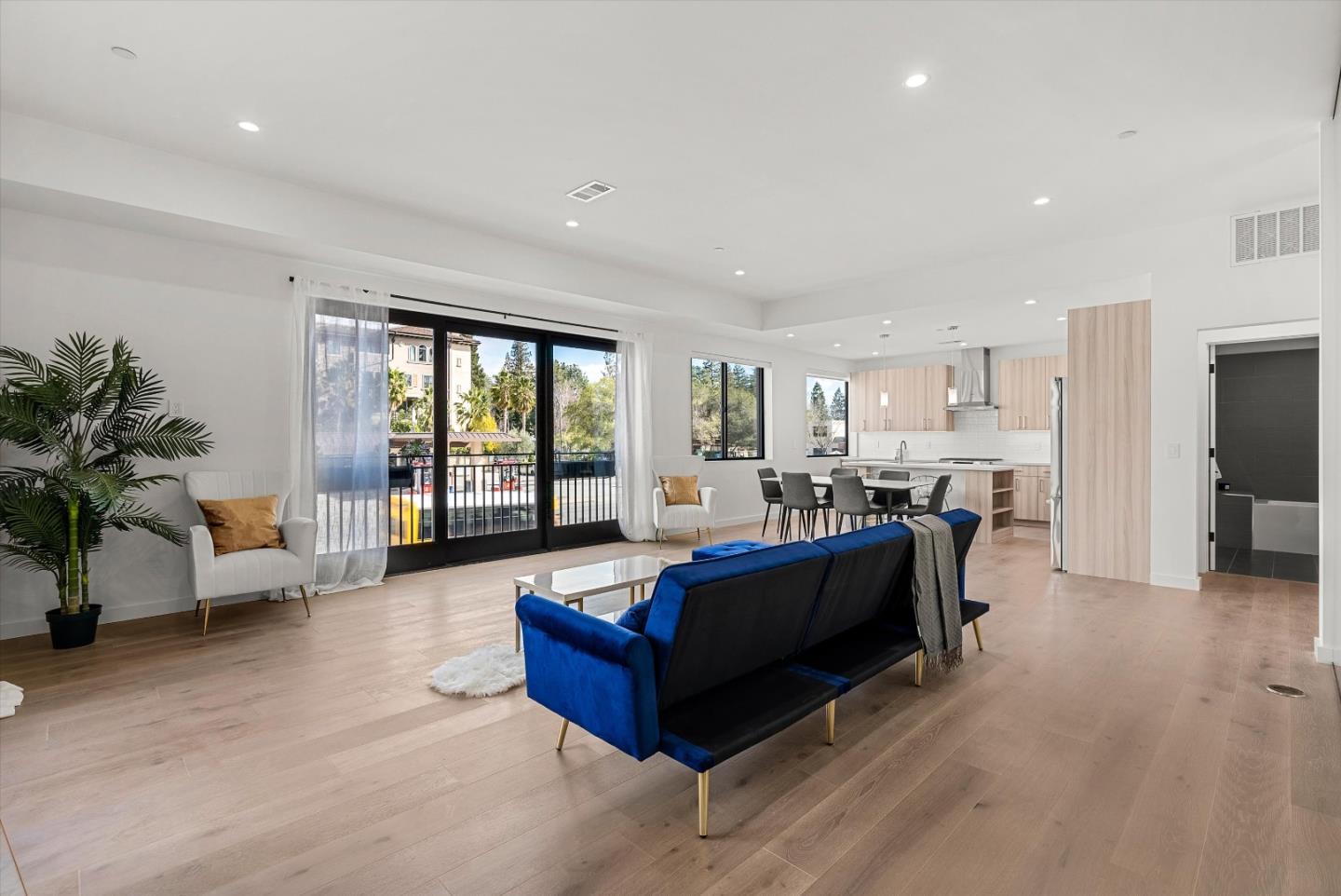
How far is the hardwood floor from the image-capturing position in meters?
1.84

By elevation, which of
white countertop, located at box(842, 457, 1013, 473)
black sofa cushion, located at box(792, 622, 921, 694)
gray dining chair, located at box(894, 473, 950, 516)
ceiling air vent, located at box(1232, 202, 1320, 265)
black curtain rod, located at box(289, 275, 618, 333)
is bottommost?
black sofa cushion, located at box(792, 622, 921, 694)

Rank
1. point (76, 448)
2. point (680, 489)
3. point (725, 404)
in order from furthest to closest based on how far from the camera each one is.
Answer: point (725, 404) → point (680, 489) → point (76, 448)

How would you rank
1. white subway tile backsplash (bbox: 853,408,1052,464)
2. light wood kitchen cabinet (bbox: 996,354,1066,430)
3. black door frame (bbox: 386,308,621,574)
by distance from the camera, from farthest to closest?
white subway tile backsplash (bbox: 853,408,1052,464) < light wood kitchen cabinet (bbox: 996,354,1066,430) < black door frame (bbox: 386,308,621,574)

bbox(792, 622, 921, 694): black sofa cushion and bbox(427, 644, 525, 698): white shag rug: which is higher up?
bbox(792, 622, 921, 694): black sofa cushion

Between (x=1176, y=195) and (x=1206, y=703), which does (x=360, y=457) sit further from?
(x=1176, y=195)

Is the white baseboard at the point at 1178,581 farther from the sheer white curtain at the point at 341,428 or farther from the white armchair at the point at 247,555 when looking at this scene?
the white armchair at the point at 247,555

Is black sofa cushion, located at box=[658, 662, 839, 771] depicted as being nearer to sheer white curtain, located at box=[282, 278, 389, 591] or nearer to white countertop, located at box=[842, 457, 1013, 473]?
sheer white curtain, located at box=[282, 278, 389, 591]

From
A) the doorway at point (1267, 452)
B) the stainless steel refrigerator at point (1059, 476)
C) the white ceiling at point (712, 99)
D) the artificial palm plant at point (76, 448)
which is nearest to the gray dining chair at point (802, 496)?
the stainless steel refrigerator at point (1059, 476)

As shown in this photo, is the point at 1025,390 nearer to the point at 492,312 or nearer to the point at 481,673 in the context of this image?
the point at 492,312

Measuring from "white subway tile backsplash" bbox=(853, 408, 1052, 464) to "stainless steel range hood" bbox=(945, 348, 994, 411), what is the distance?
31 centimetres

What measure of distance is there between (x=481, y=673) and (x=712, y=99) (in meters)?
3.28

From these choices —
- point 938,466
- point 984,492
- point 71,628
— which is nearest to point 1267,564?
point 984,492

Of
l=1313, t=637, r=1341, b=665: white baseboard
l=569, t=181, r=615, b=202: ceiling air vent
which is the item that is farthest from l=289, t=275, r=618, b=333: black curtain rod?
l=1313, t=637, r=1341, b=665: white baseboard

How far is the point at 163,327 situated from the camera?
4.53 m
